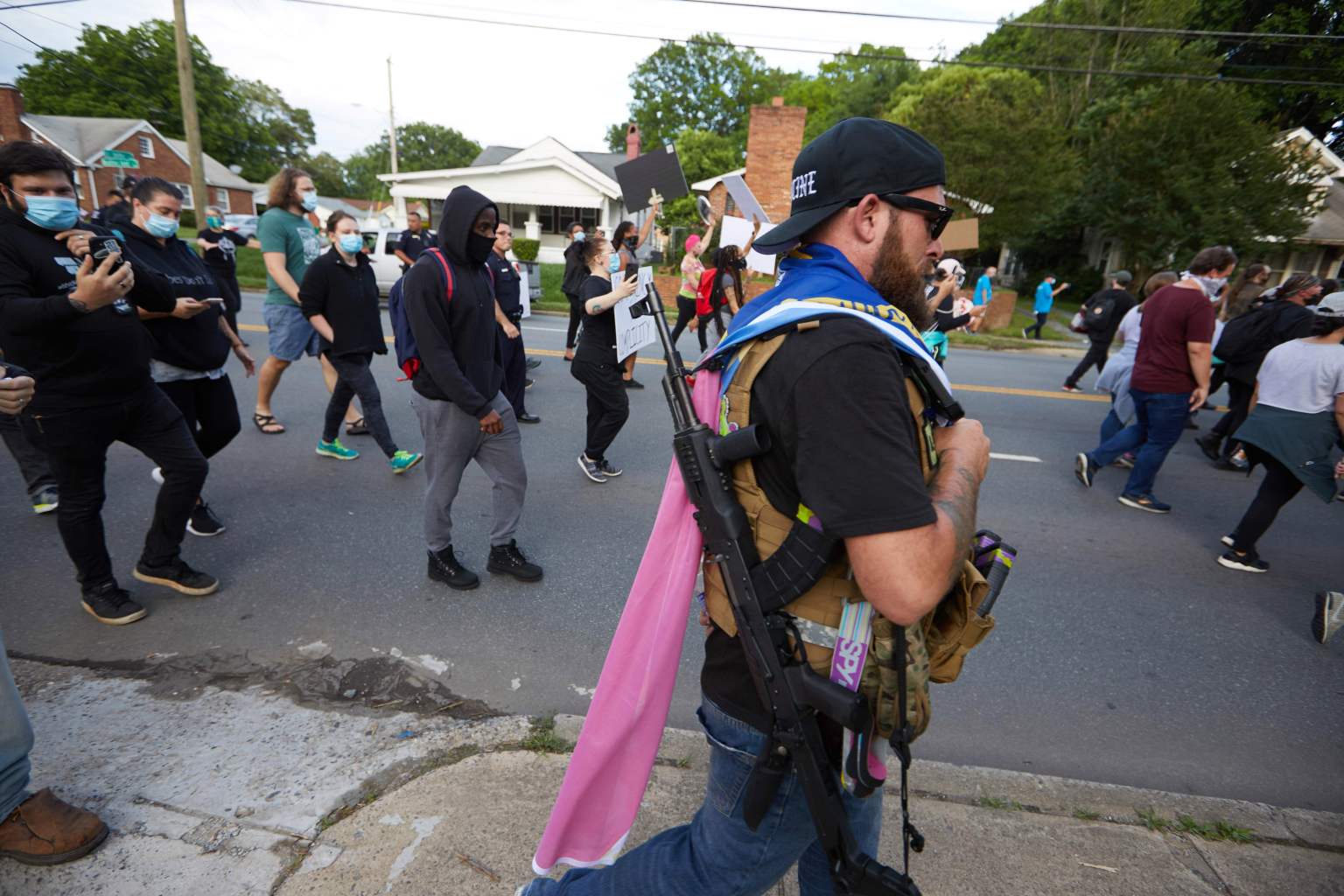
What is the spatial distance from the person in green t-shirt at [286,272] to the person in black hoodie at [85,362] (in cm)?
224

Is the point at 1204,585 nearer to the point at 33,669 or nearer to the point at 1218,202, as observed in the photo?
the point at 33,669

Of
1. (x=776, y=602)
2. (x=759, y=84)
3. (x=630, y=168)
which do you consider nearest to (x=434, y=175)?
(x=630, y=168)

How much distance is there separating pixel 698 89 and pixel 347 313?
6390cm

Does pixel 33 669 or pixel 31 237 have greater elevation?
pixel 31 237

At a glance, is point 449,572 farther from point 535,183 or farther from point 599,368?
point 535,183

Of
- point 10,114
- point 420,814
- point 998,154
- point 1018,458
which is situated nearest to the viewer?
point 420,814

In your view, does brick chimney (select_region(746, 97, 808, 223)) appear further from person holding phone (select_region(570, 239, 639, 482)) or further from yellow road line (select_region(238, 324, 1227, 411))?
person holding phone (select_region(570, 239, 639, 482))

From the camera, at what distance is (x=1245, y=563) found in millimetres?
4426

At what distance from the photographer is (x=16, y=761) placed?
1856 millimetres

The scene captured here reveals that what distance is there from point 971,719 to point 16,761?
3292mm

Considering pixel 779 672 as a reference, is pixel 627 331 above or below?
above

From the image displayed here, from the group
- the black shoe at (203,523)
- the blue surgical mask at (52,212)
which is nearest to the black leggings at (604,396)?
the black shoe at (203,523)

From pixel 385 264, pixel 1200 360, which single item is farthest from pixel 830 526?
pixel 385 264

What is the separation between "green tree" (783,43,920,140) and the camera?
44.3m
